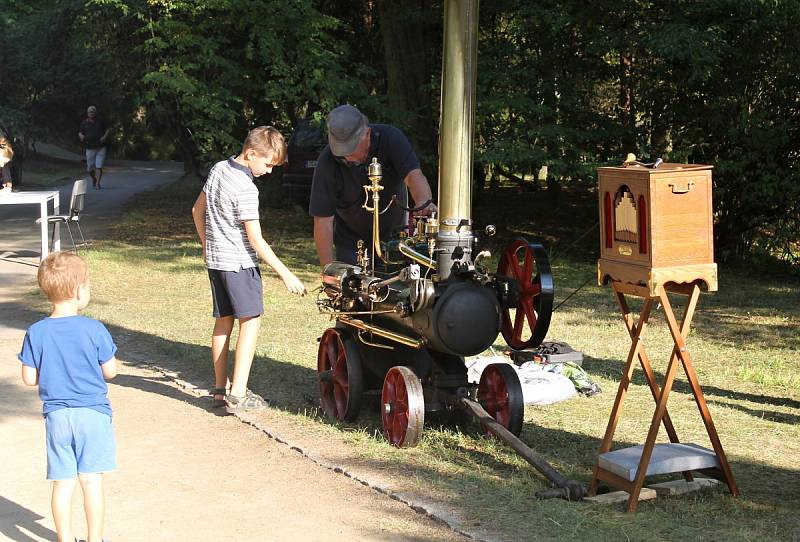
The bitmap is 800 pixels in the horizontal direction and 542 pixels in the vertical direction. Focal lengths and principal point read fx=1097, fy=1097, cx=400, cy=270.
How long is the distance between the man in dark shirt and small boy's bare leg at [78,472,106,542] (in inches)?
110

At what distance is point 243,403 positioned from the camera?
23.5 feet

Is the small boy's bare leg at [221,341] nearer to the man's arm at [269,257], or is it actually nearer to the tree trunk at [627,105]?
the man's arm at [269,257]

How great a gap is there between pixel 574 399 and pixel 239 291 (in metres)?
2.40

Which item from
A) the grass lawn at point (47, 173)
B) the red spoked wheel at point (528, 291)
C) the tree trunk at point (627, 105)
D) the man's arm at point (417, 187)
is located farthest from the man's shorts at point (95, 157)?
the red spoked wheel at point (528, 291)

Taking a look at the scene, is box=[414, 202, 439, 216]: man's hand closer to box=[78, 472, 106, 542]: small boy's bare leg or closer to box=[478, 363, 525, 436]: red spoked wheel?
box=[478, 363, 525, 436]: red spoked wheel

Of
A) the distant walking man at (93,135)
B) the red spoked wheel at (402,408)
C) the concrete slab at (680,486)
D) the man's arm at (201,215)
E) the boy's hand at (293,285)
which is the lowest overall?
the concrete slab at (680,486)

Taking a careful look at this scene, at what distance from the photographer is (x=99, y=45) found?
72.7 feet

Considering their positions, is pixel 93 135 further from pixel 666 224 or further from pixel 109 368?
pixel 666 224

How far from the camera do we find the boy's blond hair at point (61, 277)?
443 cm

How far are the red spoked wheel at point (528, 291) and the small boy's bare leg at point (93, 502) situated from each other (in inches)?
100

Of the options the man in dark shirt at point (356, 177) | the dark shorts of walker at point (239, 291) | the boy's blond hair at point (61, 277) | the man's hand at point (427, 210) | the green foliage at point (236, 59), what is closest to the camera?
the boy's blond hair at point (61, 277)

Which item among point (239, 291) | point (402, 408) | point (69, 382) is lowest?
point (402, 408)

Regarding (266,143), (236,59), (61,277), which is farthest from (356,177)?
(236,59)

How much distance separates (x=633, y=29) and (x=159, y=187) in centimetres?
1599
